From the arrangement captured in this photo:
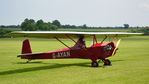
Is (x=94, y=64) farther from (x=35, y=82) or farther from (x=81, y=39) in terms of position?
(x=35, y=82)

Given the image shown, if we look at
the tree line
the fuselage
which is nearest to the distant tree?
the tree line

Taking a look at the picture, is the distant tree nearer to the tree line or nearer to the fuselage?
the tree line

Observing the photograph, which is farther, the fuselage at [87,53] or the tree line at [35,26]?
the tree line at [35,26]

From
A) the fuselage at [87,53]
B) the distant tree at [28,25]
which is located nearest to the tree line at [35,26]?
the distant tree at [28,25]

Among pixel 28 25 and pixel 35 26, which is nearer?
pixel 28 25

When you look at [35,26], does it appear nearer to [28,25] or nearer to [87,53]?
[28,25]

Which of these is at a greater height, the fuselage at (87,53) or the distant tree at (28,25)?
the fuselage at (87,53)

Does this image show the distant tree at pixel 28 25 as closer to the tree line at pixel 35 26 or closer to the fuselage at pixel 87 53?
the tree line at pixel 35 26

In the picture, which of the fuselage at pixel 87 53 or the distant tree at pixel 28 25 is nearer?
the fuselage at pixel 87 53

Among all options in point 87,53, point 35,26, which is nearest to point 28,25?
point 35,26

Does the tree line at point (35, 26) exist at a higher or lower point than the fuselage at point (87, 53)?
lower

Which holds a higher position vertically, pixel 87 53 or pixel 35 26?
pixel 87 53

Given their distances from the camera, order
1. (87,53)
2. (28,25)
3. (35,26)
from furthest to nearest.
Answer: (35,26) → (28,25) → (87,53)

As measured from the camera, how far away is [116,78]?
14234mm
